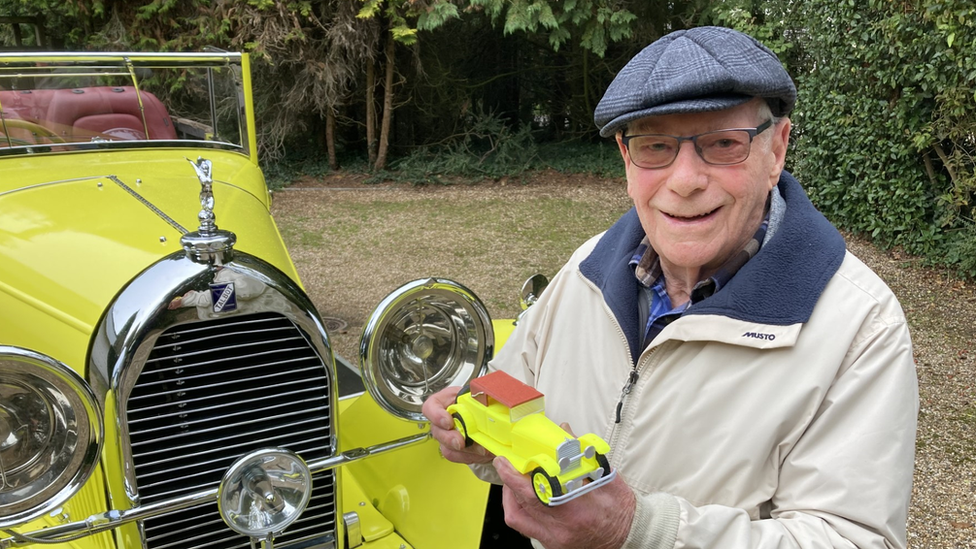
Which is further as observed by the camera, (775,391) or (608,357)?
(608,357)

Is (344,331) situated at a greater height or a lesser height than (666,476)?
lesser

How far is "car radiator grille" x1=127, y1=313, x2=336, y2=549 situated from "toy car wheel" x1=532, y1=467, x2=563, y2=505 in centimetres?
82

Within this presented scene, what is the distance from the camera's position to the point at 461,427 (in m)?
1.40

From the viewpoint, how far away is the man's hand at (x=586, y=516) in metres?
1.10

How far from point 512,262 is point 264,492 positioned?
5050 millimetres

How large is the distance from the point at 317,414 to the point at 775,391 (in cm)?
113

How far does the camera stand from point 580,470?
1090 millimetres

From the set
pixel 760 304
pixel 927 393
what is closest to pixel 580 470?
pixel 760 304

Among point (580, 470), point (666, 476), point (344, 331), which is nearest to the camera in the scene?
point (580, 470)

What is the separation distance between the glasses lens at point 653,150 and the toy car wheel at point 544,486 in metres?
0.63

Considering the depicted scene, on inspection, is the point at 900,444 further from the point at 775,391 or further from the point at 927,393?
the point at 927,393

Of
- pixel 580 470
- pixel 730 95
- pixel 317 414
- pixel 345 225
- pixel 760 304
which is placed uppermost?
pixel 730 95

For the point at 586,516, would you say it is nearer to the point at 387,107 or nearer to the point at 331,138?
the point at 387,107

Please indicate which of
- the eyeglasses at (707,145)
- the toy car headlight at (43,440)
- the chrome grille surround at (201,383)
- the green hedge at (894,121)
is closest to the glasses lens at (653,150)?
the eyeglasses at (707,145)
